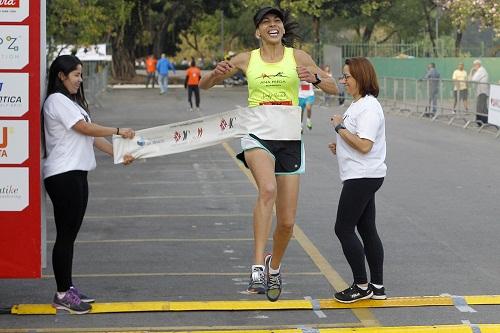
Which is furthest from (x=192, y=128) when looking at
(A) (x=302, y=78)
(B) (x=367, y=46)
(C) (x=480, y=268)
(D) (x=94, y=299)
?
(B) (x=367, y=46)

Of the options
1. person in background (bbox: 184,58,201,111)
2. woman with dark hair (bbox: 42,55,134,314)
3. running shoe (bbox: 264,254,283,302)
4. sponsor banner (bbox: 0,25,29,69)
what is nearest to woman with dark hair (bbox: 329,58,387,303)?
running shoe (bbox: 264,254,283,302)

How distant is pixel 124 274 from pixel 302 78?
8.16 feet

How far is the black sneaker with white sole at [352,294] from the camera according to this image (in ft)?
27.3

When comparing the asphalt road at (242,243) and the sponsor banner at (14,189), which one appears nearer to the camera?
the sponsor banner at (14,189)

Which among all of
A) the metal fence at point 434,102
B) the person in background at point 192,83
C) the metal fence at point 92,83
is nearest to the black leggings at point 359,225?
the metal fence at point 434,102

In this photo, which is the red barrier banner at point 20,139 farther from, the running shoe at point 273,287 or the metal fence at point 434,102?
the metal fence at point 434,102

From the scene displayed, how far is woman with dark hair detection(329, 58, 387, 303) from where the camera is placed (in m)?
8.31

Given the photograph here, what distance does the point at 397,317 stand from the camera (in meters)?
7.94

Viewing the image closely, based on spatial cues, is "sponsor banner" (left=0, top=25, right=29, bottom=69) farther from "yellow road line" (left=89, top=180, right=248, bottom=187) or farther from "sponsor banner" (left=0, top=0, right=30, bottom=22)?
"yellow road line" (left=89, top=180, right=248, bottom=187)

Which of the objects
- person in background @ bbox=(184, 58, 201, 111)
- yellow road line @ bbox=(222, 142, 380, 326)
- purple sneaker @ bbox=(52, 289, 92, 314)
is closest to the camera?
yellow road line @ bbox=(222, 142, 380, 326)

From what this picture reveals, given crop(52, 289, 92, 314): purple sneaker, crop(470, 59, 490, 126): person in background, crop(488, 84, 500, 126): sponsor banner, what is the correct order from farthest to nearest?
crop(470, 59, 490, 126): person in background, crop(488, 84, 500, 126): sponsor banner, crop(52, 289, 92, 314): purple sneaker

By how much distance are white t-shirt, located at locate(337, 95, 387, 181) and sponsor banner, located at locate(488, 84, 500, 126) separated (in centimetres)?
1912

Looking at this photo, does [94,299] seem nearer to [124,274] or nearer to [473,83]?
[124,274]

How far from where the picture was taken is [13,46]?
7.67m
